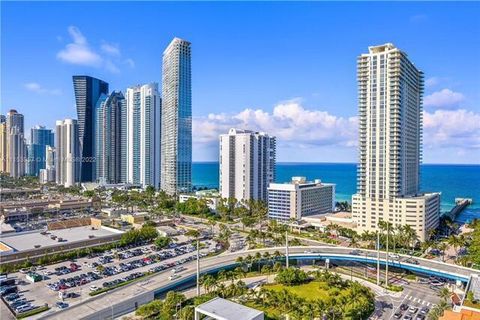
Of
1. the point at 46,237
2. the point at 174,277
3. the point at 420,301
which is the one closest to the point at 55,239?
the point at 46,237

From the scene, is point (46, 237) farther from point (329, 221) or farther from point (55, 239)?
point (329, 221)

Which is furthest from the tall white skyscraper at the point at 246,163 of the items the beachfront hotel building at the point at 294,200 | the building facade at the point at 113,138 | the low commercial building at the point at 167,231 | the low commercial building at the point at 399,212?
the building facade at the point at 113,138

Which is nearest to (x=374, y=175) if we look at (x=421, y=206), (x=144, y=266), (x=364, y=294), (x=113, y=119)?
(x=421, y=206)

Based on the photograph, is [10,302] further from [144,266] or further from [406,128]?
[406,128]

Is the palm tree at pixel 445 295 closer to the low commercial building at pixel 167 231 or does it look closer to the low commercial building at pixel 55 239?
the low commercial building at pixel 167 231

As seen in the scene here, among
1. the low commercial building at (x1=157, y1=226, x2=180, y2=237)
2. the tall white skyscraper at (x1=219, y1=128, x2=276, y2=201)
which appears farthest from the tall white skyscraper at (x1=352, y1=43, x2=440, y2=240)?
the low commercial building at (x1=157, y1=226, x2=180, y2=237)
